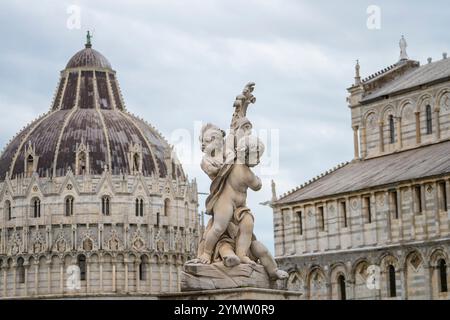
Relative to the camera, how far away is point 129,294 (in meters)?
160

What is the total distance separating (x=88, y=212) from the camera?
531 ft

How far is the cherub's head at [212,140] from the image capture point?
22312mm

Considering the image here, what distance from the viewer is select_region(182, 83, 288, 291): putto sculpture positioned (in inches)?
856

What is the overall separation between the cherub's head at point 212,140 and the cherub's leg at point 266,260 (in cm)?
170

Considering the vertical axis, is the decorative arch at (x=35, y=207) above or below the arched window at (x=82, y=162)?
below

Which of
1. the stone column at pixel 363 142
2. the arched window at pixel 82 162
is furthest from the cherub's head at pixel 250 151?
the arched window at pixel 82 162

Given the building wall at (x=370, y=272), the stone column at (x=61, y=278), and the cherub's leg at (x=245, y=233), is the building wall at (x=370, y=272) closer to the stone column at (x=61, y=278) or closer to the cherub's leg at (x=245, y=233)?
the cherub's leg at (x=245, y=233)

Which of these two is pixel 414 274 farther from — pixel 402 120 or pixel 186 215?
pixel 186 215

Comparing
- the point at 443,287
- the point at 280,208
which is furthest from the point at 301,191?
the point at 443,287

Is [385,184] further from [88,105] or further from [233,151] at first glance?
[88,105]

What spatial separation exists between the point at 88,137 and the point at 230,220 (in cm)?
14269

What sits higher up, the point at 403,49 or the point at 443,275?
the point at 403,49

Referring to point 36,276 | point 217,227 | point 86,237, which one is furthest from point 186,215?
point 217,227

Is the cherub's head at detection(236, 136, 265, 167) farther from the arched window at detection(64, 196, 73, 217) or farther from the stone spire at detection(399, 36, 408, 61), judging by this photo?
the arched window at detection(64, 196, 73, 217)
